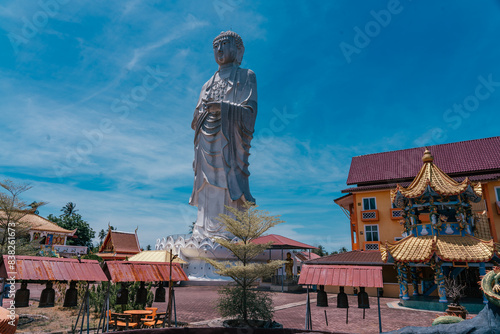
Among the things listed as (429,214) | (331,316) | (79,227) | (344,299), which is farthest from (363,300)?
(79,227)

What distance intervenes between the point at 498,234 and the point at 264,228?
16484 millimetres

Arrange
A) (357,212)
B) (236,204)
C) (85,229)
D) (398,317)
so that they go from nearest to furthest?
(398,317) < (357,212) < (236,204) < (85,229)

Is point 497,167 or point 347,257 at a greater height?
point 497,167

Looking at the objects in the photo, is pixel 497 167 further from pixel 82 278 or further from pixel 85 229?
pixel 85 229

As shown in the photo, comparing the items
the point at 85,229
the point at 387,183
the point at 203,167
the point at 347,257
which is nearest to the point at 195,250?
→ the point at 203,167

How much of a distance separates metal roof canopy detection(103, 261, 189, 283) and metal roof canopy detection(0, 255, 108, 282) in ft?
1.32

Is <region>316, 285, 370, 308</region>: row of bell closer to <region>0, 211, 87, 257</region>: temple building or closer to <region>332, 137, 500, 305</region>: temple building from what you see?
<region>332, 137, 500, 305</region>: temple building

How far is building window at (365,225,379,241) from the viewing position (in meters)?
22.5

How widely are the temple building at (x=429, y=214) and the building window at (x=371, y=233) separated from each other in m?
0.04

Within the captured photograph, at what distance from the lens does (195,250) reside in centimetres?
2572

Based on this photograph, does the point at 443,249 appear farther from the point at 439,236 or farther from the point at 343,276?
the point at 343,276

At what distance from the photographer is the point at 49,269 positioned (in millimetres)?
7480

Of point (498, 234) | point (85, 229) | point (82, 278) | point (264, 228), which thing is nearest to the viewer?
point (82, 278)

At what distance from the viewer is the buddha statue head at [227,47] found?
29.9 meters
